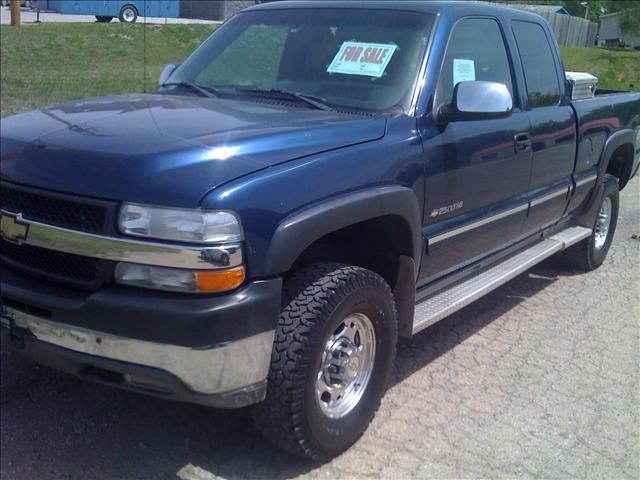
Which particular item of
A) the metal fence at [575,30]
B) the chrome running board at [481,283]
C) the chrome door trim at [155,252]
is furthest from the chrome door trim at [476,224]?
the metal fence at [575,30]

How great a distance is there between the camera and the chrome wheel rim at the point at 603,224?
6.64 metres

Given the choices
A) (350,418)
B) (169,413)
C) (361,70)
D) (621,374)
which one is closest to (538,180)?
(621,374)

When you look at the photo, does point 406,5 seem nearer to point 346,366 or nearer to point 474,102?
point 474,102

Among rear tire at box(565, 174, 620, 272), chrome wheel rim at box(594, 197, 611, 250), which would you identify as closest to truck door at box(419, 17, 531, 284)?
rear tire at box(565, 174, 620, 272)

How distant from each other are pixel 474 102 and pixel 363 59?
0.64 m

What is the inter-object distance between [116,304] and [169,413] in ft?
3.83

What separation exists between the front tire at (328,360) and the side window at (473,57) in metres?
1.27

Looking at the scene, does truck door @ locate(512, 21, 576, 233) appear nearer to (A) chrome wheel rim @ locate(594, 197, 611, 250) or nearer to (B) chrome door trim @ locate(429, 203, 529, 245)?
(B) chrome door trim @ locate(429, 203, 529, 245)

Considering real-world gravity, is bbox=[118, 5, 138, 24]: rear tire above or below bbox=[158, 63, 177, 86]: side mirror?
above

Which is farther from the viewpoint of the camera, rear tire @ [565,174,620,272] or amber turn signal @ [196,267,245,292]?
rear tire @ [565,174,620,272]

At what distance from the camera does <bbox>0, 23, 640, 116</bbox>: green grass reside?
6.42 metres

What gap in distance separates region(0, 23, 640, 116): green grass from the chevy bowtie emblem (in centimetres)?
263

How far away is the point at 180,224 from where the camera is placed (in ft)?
8.86

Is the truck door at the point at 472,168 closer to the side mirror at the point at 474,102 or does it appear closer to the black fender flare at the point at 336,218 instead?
the side mirror at the point at 474,102
